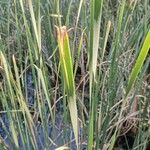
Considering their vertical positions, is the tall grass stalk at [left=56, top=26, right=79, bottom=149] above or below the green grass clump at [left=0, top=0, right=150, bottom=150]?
above

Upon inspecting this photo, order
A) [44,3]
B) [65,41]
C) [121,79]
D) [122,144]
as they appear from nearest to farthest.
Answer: [65,41] < [121,79] < [122,144] < [44,3]

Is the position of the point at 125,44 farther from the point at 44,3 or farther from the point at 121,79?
the point at 44,3

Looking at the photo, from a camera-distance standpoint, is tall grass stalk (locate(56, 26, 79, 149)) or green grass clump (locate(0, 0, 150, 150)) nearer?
tall grass stalk (locate(56, 26, 79, 149))

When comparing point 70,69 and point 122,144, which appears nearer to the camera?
point 70,69

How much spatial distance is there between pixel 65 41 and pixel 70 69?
0.18 feet

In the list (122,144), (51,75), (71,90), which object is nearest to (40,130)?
(122,144)

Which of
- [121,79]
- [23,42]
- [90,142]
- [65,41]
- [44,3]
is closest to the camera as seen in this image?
[65,41]

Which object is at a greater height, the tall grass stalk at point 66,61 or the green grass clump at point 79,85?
the tall grass stalk at point 66,61

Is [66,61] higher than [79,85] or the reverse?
higher

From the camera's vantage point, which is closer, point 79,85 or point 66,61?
point 66,61

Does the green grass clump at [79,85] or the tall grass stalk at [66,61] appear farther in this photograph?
the green grass clump at [79,85]

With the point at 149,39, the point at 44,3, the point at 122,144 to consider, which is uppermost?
the point at 149,39

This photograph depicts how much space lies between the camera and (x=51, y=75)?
4.93ft

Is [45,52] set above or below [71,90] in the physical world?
below
